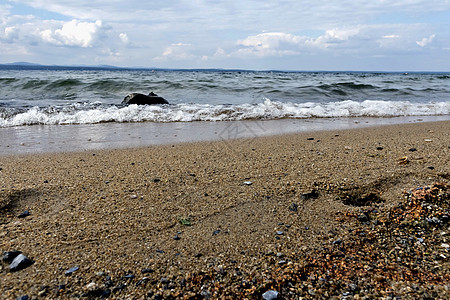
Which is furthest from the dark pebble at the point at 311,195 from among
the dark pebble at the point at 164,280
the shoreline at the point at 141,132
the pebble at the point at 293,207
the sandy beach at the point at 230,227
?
the shoreline at the point at 141,132

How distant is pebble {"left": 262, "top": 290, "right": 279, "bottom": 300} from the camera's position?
1.67 meters

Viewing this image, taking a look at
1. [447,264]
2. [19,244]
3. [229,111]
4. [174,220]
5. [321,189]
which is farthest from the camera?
[229,111]

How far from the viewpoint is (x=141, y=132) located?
641cm

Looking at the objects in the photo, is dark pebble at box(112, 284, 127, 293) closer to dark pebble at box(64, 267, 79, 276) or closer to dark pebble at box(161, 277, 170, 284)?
dark pebble at box(161, 277, 170, 284)

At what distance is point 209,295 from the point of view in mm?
1695

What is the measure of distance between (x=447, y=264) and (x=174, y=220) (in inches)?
70.6

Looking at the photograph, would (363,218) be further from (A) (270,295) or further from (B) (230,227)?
(A) (270,295)

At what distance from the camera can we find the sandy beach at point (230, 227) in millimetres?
1756

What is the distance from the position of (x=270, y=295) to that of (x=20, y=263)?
1.48 metres


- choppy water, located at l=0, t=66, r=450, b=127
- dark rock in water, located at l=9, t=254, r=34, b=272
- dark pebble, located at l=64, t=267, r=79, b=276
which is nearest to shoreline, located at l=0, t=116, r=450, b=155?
choppy water, located at l=0, t=66, r=450, b=127

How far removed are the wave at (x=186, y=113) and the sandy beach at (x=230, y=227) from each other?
150 inches

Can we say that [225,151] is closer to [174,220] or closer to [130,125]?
[174,220]

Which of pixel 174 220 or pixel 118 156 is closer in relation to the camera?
pixel 174 220

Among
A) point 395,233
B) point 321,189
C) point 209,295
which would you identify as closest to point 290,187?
point 321,189
